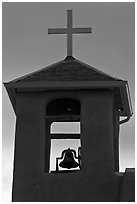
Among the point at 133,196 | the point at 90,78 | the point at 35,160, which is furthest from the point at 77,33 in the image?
the point at 133,196

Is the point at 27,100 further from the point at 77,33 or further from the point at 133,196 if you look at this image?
the point at 133,196

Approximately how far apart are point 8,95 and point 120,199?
374 cm

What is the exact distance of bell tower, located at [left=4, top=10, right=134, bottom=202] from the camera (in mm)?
16172

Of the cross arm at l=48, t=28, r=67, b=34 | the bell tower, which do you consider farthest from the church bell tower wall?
the cross arm at l=48, t=28, r=67, b=34

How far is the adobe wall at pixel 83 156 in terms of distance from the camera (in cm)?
1616

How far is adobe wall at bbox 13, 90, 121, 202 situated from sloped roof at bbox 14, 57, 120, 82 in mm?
330

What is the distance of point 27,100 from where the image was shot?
17328mm

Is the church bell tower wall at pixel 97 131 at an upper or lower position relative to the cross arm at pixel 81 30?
lower

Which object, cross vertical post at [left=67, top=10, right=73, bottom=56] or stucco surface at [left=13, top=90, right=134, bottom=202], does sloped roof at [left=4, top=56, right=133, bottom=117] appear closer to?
A: stucco surface at [left=13, top=90, right=134, bottom=202]

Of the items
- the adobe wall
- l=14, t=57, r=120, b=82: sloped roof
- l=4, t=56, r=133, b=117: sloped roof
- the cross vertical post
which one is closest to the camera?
the adobe wall

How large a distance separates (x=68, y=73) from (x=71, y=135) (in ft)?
5.20

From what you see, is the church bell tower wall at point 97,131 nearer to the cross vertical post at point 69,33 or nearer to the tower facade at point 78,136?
the tower facade at point 78,136

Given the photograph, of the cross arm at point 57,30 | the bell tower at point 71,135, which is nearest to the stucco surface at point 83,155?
the bell tower at point 71,135

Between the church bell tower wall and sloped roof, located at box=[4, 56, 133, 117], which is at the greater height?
sloped roof, located at box=[4, 56, 133, 117]
